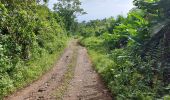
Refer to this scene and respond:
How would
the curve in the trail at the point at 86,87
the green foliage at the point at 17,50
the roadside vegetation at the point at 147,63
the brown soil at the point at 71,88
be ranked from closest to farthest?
the roadside vegetation at the point at 147,63
the curve in the trail at the point at 86,87
the brown soil at the point at 71,88
the green foliage at the point at 17,50

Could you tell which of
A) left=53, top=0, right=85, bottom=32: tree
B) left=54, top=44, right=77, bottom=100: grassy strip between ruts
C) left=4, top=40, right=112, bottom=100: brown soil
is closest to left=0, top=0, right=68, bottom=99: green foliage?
left=4, top=40, right=112, bottom=100: brown soil

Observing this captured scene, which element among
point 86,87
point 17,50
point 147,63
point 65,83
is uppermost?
point 17,50

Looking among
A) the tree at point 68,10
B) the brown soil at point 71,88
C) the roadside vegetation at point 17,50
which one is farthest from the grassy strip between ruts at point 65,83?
the tree at point 68,10

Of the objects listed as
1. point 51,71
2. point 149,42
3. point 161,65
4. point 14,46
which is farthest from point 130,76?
point 51,71

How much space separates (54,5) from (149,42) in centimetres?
5590

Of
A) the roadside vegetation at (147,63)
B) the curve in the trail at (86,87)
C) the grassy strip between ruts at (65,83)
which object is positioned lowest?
the curve in the trail at (86,87)

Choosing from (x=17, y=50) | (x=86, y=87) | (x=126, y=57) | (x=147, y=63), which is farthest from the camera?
(x=17, y=50)

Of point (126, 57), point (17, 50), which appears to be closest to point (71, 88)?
point (126, 57)

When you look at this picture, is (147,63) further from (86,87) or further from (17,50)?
(17,50)

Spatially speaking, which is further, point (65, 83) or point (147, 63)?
point (65, 83)

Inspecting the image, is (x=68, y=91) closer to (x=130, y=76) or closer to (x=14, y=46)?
(x=130, y=76)

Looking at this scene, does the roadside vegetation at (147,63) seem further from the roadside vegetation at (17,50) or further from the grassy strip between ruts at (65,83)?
the roadside vegetation at (17,50)

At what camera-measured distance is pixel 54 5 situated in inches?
2653

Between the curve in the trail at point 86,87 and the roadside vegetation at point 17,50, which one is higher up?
the roadside vegetation at point 17,50
